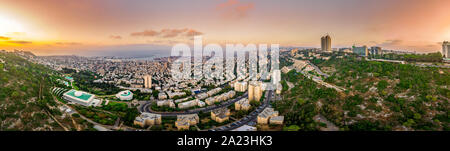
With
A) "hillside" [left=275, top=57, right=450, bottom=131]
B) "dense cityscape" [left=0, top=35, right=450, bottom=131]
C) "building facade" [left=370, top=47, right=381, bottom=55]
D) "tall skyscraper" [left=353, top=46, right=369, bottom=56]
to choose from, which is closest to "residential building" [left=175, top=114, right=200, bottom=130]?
"dense cityscape" [left=0, top=35, right=450, bottom=131]

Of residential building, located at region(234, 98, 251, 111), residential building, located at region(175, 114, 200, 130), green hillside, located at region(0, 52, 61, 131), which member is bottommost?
residential building, located at region(175, 114, 200, 130)

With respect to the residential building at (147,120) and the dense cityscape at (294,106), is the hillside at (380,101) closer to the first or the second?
the dense cityscape at (294,106)

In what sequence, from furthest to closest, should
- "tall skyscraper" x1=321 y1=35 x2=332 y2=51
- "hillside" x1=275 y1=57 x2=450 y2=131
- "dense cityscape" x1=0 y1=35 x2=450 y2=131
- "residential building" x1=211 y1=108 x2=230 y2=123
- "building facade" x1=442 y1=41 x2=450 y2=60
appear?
"tall skyscraper" x1=321 y1=35 x2=332 y2=51
"building facade" x1=442 y1=41 x2=450 y2=60
"residential building" x1=211 y1=108 x2=230 y2=123
"dense cityscape" x1=0 y1=35 x2=450 y2=131
"hillside" x1=275 y1=57 x2=450 y2=131

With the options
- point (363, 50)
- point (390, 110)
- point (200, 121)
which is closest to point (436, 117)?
point (390, 110)

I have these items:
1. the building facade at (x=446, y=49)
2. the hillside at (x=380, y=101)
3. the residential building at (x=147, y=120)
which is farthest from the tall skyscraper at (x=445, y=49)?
the residential building at (x=147, y=120)

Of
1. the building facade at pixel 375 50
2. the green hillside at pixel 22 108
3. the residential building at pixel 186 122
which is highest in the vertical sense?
the building facade at pixel 375 50

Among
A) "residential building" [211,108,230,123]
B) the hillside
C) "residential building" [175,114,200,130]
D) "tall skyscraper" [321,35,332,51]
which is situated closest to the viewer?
the hillside

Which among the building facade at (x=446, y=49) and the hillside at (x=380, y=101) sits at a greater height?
the building facade at (x=446, y=49)

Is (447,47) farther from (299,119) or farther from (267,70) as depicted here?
(267,70)

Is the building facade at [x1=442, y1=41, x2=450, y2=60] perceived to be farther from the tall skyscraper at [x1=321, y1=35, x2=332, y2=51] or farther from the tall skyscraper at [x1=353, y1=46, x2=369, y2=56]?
the tall skyscraper at [x1=321, y1=35, x2=332, y2=51]

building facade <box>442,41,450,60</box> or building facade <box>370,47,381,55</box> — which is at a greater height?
building facade <box>370,47,381,55</box>

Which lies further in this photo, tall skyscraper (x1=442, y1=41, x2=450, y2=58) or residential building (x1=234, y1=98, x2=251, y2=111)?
tall skyscraper (x1=442, y1=41, x2=450, y2=58)
